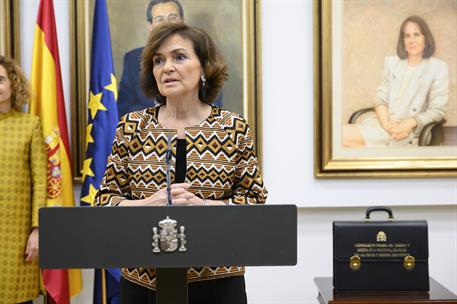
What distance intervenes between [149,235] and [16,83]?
2058 millimetres

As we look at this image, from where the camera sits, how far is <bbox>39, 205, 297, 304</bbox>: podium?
3.96 feet

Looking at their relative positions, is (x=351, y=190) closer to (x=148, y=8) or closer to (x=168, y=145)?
(x=148, y=8)

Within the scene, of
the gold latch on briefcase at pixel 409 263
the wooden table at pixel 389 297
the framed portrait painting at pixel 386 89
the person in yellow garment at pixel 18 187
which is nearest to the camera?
the wooden table at pixel 389 297

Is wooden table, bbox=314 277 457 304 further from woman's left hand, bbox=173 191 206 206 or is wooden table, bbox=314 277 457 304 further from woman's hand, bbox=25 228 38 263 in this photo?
woman's hand, bbox=25 228 38 263

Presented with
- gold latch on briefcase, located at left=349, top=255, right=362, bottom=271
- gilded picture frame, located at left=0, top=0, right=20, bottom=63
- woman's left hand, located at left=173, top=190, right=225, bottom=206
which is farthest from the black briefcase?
gilded picture frame, located at left=0, top=0, right=20, bottom=63

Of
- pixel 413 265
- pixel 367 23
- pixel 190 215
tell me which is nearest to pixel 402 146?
pixel 367 23

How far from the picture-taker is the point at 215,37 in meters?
3.36

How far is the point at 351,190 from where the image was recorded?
3.43 meters

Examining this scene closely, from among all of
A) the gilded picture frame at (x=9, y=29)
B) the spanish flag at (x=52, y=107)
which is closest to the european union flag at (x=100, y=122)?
the spanish flag at (x=52, y=107)

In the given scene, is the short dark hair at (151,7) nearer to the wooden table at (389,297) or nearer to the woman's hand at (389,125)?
the woman's hand at (389,125)

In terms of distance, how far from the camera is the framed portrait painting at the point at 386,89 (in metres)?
3.39

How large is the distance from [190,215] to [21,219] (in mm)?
1962

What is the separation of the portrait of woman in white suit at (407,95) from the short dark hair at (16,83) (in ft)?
6.21

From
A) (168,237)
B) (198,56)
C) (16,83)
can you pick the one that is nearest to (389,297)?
(198,56)
